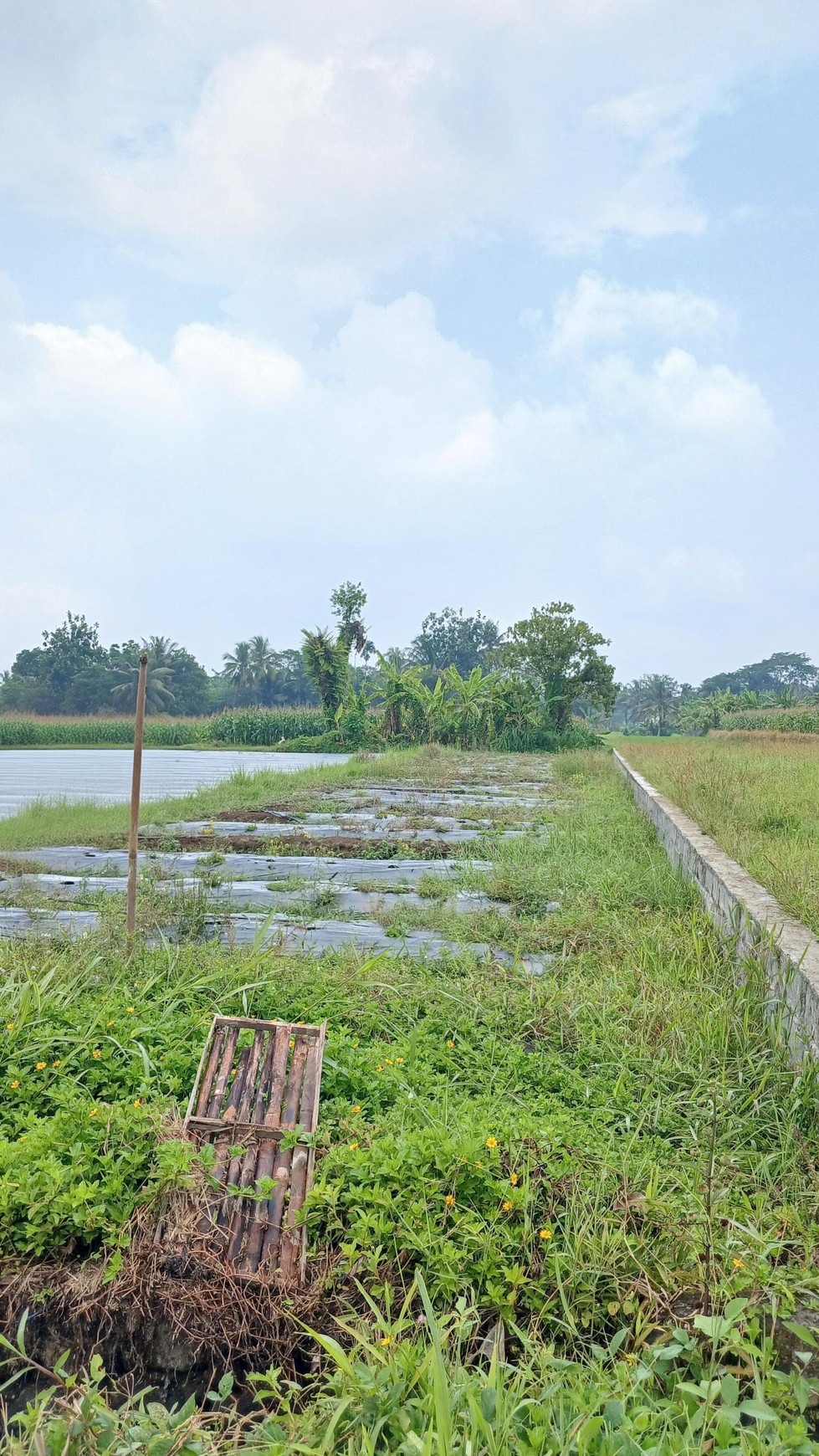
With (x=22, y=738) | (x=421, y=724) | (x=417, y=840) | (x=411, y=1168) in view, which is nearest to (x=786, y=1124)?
(x=411, y=1168)

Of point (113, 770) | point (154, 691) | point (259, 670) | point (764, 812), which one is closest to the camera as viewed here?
point (764, 812)

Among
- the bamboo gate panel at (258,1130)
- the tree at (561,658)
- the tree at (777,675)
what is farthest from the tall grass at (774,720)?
the tree at (777,675)

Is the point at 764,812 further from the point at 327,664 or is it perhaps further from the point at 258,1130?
the point at 327,664

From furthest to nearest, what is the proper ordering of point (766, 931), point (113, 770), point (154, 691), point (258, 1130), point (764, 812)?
1. point (154, 691)
2. point (113, 770)
3. point (764, 812)
4. point (766, 931)
5. point (258, 1130)

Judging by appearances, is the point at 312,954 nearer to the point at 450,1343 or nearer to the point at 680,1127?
the point at 680,1127

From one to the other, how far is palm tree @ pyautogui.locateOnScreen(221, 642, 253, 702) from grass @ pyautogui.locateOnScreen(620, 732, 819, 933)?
4719 cm

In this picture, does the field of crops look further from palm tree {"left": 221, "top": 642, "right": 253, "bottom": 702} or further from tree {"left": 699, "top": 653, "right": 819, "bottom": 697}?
tree {"left": 699, "top": 653, "right": 819, "bottom": 697}

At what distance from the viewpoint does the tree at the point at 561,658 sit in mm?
26219

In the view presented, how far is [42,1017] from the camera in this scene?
288cm

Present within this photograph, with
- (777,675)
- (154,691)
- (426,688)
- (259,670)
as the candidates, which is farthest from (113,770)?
(777,675)

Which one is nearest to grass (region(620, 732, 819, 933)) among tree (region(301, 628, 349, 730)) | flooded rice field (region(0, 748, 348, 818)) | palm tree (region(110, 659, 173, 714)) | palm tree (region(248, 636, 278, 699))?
flooded rice field (region(0, 748, 348, 818))

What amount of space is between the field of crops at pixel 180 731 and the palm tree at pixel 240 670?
26.2 metres

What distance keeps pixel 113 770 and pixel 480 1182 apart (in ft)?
50.3

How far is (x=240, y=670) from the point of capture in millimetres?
57812
